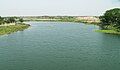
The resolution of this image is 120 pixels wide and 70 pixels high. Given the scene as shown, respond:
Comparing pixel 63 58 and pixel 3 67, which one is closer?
pixel 3 67

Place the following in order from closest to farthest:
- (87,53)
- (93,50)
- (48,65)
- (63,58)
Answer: (48,65) → (63,58) → (87,53) → (93,50)

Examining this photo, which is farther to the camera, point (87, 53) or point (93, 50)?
point (93, 50)

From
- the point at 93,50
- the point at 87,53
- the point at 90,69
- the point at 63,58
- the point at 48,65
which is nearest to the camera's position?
the point at 90,69

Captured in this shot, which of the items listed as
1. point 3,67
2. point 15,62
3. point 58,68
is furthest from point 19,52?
point 58,68

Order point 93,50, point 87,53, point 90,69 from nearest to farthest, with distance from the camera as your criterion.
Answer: point 90,69, point 87,53, point 93,50

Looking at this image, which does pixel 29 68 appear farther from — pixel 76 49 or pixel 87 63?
pixel 76 49

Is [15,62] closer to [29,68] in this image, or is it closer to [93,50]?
[29,68]

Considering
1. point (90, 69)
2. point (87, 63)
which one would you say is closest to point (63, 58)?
point (87, 63)

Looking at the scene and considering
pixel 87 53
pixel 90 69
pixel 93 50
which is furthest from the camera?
pixel 93 50
